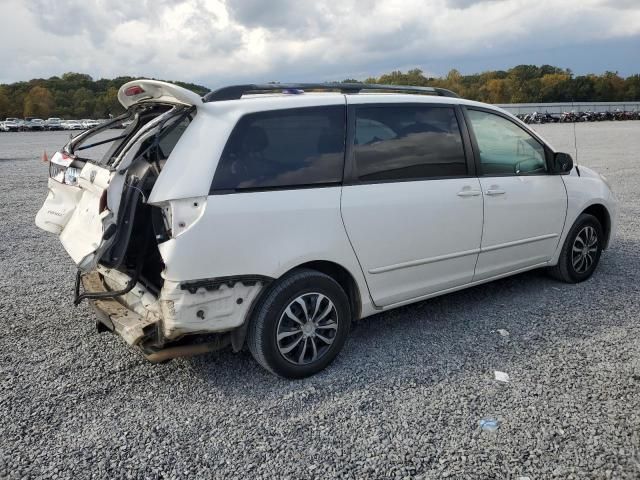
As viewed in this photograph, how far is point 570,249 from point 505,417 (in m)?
2.80

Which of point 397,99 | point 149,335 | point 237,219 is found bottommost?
point 149,335

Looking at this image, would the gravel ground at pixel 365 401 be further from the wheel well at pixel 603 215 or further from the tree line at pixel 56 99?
the tree line at pixel 56 99

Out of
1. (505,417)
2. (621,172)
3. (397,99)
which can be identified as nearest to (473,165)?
(397,99)

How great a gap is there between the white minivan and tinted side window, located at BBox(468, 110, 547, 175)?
21mm

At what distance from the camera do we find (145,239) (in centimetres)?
367

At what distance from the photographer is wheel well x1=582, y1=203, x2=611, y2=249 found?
5763 millimetres

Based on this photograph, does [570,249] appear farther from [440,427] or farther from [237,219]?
[237,219]

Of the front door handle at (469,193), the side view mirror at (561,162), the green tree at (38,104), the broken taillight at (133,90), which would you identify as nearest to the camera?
the broken taillight at (133,90)

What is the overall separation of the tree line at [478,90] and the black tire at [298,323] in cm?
11036

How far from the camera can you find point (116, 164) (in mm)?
3652

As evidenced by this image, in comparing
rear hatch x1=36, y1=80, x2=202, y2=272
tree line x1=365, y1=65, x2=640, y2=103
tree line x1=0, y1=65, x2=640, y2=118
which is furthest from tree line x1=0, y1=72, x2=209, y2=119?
rear hatch x1=36, y1=80, x2=202, y2=272

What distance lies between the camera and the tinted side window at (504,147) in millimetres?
4719

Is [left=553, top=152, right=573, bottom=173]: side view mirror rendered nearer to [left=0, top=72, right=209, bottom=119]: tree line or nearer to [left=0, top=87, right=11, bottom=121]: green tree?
[left=0, top=72, right=209, bottom=119]: tree line

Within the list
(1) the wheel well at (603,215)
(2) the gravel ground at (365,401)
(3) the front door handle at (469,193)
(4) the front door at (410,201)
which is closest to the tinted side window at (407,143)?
(4) the front door at (410,201)
